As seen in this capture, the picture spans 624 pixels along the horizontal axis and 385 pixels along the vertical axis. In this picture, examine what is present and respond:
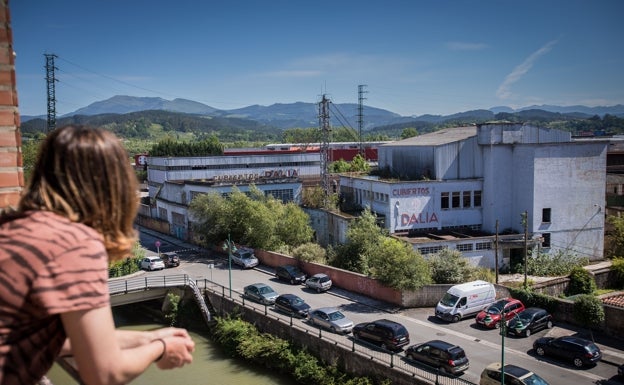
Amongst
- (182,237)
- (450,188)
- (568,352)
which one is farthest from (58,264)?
(182,237)

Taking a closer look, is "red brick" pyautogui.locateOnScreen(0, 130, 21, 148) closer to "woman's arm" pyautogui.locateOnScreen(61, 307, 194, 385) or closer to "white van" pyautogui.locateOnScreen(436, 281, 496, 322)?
"woman's arm" pyautogui.locateOnScreen(61, 307, 194, 385)

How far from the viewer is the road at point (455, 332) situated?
18141 millimetres

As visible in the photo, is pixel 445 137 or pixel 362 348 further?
pixel 445 137

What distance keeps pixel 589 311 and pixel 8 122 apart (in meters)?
23.4

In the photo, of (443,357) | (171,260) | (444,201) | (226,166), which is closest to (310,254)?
(444,201)

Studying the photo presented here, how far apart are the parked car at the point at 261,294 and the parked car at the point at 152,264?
9.30m

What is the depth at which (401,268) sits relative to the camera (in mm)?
25531

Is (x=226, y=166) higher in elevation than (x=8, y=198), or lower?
lower

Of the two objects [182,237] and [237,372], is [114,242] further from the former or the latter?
[182,237]

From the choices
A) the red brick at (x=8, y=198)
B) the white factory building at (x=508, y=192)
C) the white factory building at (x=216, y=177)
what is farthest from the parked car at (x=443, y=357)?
the white factory building at (x=216, y=177)

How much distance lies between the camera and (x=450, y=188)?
115 feet

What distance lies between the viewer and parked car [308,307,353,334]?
22125 mm

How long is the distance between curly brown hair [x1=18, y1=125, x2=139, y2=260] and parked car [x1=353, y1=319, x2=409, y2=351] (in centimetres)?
1938

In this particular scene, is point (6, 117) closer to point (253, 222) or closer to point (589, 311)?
point (589, 311)
